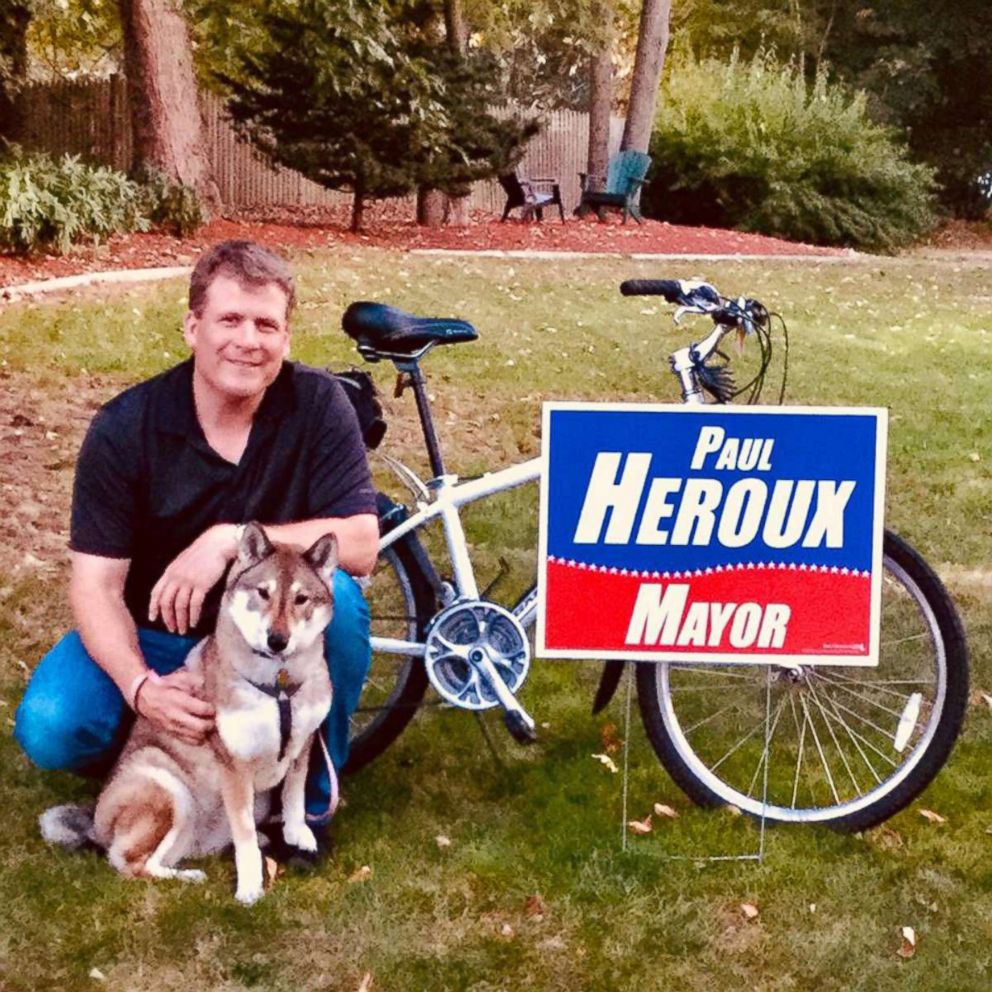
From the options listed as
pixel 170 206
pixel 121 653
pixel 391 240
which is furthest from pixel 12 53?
pixel 121 653

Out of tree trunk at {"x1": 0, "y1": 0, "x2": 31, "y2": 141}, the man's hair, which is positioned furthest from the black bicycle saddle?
tree trunk at {"x1": 0, "y1": 0, "x2": 31, "y2": 141}

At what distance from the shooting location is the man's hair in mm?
3016

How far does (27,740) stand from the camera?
3291 millimetres

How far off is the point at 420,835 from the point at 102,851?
2.61 ft

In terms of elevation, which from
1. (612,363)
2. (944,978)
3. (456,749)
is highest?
(944,978)

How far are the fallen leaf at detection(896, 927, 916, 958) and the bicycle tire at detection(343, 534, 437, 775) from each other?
4.67 feet

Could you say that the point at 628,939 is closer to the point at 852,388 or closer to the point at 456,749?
the point at 456,749

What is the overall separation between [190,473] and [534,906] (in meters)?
1.29

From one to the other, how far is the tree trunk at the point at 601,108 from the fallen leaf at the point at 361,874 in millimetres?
20615

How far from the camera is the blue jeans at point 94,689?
325cm

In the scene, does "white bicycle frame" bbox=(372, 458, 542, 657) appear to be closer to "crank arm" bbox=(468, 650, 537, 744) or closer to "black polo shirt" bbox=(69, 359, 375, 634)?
"crank arm" bbox=(468, 650, 537, 744)

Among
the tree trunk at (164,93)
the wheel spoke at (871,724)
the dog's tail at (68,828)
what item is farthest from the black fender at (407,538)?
the tree trunk at (164,93)

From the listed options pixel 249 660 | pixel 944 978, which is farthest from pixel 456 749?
pixel 944 978

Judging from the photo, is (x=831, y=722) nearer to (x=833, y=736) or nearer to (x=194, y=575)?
(x=833, y=736)
